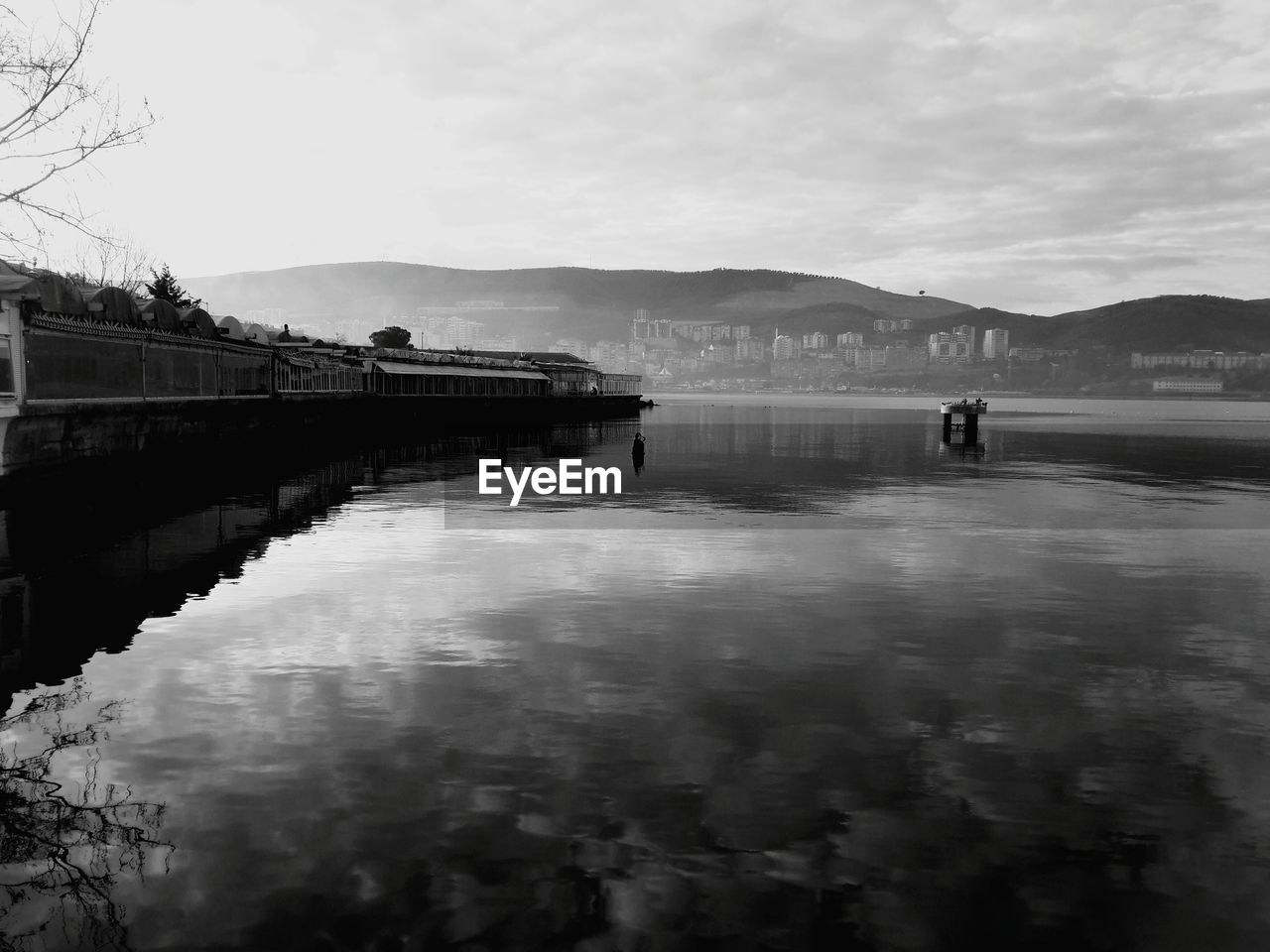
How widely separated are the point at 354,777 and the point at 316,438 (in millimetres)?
52732

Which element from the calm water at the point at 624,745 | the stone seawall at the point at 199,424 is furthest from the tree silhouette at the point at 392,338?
the calm water at the point at 624,745

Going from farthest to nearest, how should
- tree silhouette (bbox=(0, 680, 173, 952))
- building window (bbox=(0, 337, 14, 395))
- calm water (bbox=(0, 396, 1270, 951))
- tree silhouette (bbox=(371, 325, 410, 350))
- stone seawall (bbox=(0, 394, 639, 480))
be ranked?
1. tree silhouette (bbox=(371, 325, 410, 350))
2. stone seawall (bbox=(0, 394, 639, 480))
3. building window (bbox=(0, 337, 14, 395))
4. calm water (bbox=(0, 396, 1270, 951))
5. tree silhouette (bbox=(0, 680, 173, 952))

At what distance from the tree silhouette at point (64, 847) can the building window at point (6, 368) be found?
19.6 metres

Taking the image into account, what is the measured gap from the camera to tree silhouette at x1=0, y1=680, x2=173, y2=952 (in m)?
6.03

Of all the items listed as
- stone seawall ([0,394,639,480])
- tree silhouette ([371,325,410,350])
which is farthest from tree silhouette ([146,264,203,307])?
tree silhouette ([371,325,410,350])

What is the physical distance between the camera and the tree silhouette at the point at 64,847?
19.8 ft

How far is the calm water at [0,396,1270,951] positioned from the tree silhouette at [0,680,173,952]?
0.03 meters

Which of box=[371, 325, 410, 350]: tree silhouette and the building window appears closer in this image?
the building window

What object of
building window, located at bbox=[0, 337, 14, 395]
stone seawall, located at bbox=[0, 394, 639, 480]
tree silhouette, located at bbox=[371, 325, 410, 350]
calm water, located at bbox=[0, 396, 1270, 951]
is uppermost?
tree silhouette, located at bbox=[371, 325, 410, 350]

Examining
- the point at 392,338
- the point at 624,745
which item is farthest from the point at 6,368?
the point at 392,338

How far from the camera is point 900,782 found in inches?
332

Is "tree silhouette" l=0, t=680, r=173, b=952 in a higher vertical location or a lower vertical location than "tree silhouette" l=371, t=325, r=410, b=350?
lower

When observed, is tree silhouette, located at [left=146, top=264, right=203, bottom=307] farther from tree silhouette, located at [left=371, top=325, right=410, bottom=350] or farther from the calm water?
tree silhouette, located at [left=371, top=325, right=410, bottom=350]

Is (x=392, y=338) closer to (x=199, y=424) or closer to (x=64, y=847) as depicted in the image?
(x=199, y=424)
